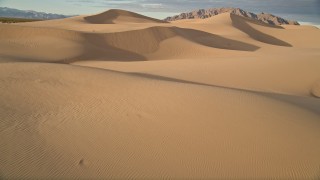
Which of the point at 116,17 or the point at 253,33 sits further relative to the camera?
the point at 116,17

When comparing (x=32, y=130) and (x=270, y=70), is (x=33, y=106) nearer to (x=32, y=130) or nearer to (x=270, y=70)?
Result: (x=32, y=130)

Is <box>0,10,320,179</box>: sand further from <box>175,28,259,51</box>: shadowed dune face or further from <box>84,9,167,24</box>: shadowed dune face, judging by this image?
<box>84,9,167,24</box>: shadowed dune face

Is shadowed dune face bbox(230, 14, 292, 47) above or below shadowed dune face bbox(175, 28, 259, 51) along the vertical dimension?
above

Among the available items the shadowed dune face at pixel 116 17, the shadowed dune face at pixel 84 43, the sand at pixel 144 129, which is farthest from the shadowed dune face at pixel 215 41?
the shadowed dune face at pixel 116 17

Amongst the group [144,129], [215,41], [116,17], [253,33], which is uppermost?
[116,17]


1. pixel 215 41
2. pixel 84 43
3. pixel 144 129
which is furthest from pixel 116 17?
pixel 144 129

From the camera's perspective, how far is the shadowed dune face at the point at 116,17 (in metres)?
47.0

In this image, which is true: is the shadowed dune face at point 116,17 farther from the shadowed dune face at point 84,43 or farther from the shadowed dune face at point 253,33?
the shadowed dune face at point 84,43

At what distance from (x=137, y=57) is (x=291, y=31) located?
31.1 meters

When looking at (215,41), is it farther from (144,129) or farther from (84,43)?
(144,129)

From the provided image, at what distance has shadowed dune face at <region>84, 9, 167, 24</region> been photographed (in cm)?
4698

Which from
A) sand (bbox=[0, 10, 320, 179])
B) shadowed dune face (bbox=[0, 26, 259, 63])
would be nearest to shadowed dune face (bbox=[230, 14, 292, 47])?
shadowed dune face (bbox=[0, 26, 259, 63])

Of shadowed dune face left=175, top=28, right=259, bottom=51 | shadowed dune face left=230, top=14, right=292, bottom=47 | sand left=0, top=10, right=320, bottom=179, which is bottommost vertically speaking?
sand left=0, top=10, right=320, bottom=179

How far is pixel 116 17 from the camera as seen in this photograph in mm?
50250
